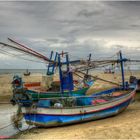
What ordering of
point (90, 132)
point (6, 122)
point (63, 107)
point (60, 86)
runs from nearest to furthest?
point (90, 132)
point (63, 107)
point (6, 122)
point (60, 86)

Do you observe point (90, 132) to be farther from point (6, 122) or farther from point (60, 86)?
point (60, 86)

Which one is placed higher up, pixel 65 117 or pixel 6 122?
pixel 65 117

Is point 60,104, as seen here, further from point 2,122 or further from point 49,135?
point 2,122

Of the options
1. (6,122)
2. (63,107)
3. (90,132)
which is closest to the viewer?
(90,132)

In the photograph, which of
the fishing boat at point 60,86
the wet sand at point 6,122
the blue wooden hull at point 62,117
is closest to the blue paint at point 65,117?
the blue wooden hull at point 62,117

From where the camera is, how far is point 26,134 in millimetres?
16531

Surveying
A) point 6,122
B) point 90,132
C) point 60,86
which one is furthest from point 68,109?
point 60,86

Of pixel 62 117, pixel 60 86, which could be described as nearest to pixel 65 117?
pixel 62 117

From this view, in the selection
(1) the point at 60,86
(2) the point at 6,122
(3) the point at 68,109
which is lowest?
(2) the point at 6,122

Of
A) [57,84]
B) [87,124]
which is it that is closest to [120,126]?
[87,124]

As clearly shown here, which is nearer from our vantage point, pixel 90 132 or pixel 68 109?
pixel 90 132

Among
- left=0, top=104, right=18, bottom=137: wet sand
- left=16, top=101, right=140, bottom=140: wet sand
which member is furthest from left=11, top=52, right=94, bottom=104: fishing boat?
left=16, top=101, right=140, bottom=140: wet sand

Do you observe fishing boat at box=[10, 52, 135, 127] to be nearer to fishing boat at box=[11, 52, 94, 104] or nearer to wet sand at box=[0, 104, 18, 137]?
wet sand at box=[0, 104, 18, 137]

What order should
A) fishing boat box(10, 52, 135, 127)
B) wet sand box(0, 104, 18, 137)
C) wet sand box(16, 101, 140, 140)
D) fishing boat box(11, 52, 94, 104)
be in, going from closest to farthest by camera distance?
wet sand box(16, 101, 140, 140) → wet sand box(0, 104, 18, 137) → fishing boat box(10, 52, 135, 127) → fishing boat box(11, 52, 94, 104)
